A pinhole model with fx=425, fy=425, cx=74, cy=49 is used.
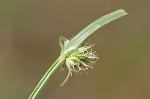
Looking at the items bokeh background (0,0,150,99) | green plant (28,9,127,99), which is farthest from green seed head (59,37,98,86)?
bokeh background (0,0,150,99)

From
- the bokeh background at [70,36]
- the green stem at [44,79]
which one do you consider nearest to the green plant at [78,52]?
the green stem at [44,79]

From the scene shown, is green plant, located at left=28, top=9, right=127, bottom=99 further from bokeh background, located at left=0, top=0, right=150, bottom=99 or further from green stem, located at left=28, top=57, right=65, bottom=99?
bokeh background, located at left=0, top=0, right=150, bottom=99

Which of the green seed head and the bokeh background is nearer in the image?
the green seed head

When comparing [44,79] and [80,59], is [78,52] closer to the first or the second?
[80,59]

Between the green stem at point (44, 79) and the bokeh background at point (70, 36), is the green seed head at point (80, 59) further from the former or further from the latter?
the bokeh background at point (70, 36)

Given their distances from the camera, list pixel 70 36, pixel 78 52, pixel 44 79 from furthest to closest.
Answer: pixel 70 36
pixel 78 52
pixel 44 79

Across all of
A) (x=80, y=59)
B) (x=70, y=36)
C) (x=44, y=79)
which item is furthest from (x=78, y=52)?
(x=70, y=36)

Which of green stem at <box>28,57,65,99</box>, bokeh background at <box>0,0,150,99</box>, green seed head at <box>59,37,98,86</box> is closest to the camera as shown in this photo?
green stem at <box>28,57,65,99</box>

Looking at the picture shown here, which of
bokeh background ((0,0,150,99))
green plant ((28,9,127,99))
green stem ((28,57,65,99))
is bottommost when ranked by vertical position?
green stem ((28,57,65,99))

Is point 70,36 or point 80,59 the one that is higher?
point 70,36
